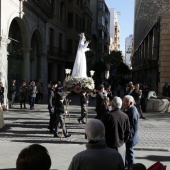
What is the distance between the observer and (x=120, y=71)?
6556cm

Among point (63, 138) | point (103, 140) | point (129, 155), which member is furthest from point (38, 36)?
point (103, 140)

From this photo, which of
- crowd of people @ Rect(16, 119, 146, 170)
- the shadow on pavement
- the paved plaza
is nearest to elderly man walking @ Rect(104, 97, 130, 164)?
the paved plaza

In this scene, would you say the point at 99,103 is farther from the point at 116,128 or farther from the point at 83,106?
the point at 116,128

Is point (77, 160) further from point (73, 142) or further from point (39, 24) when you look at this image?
point (39, 24)

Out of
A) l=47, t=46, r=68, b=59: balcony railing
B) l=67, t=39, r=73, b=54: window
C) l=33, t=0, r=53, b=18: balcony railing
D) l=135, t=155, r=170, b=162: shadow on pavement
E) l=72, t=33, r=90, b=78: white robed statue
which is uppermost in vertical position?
l=33, t=0, r=53, b=18: balcony railing

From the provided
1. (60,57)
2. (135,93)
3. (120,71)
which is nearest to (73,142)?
(135,93)

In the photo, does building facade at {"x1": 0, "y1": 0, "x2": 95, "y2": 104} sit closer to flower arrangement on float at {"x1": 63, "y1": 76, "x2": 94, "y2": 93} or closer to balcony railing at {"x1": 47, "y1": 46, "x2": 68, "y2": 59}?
balcony railing at {"x1": 47, "y1": 46, "x2": 68, "y2": 59}

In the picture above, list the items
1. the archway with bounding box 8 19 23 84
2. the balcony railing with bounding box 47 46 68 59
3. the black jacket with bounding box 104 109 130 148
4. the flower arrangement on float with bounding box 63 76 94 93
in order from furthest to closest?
the balcony railing with bounding box 47 46 68 59 → the archway with bounding box 8 19 23 84 → the flower arrangement on float with bounding box 63 76 94 93 → the black jacket with bounding box 104 109 130 148

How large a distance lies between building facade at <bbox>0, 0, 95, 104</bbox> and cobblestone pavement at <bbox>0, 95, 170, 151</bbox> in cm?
441

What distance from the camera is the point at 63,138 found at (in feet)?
34.3

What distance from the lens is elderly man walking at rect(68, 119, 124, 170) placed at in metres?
3.61

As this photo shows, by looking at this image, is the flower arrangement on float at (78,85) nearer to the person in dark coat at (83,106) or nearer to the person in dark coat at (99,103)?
the person in dark coat at (99,103)

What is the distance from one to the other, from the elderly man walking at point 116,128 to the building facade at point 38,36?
12671mm

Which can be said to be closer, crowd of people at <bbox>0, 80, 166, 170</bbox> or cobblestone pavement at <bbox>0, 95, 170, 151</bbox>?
crowd of people at <bbox>0, 80, 166, 170</bbox>
